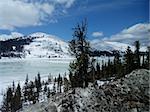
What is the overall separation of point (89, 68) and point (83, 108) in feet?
66.0

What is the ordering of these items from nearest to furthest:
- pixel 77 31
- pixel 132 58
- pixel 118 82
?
pixel 118 82
pixel 77 31
pixel 132 58

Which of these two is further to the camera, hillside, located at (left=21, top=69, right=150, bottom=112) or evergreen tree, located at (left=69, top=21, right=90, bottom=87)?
evergreen tree, located at (left=69, top=21, right=90, bottom=87)

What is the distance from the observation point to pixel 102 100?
11484 mm

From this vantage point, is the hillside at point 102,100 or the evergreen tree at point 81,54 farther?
the evergreen tree at point 81,54

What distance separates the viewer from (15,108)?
311 feet

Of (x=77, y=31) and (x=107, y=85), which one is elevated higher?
(x=77, y=31)

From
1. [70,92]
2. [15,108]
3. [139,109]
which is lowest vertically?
[15,108]

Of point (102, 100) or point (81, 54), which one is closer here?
point (102, 100)

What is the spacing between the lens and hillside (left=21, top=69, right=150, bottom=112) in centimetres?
1107

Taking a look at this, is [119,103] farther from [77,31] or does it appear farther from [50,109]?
[77,31]

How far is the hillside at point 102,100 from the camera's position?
11.1 metres

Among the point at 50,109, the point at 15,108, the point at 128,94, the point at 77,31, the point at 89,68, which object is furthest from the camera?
the point at 15,108

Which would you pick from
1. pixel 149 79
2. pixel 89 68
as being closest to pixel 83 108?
pixel 149 79

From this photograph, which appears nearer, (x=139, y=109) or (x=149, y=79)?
(x=139, y=109)
